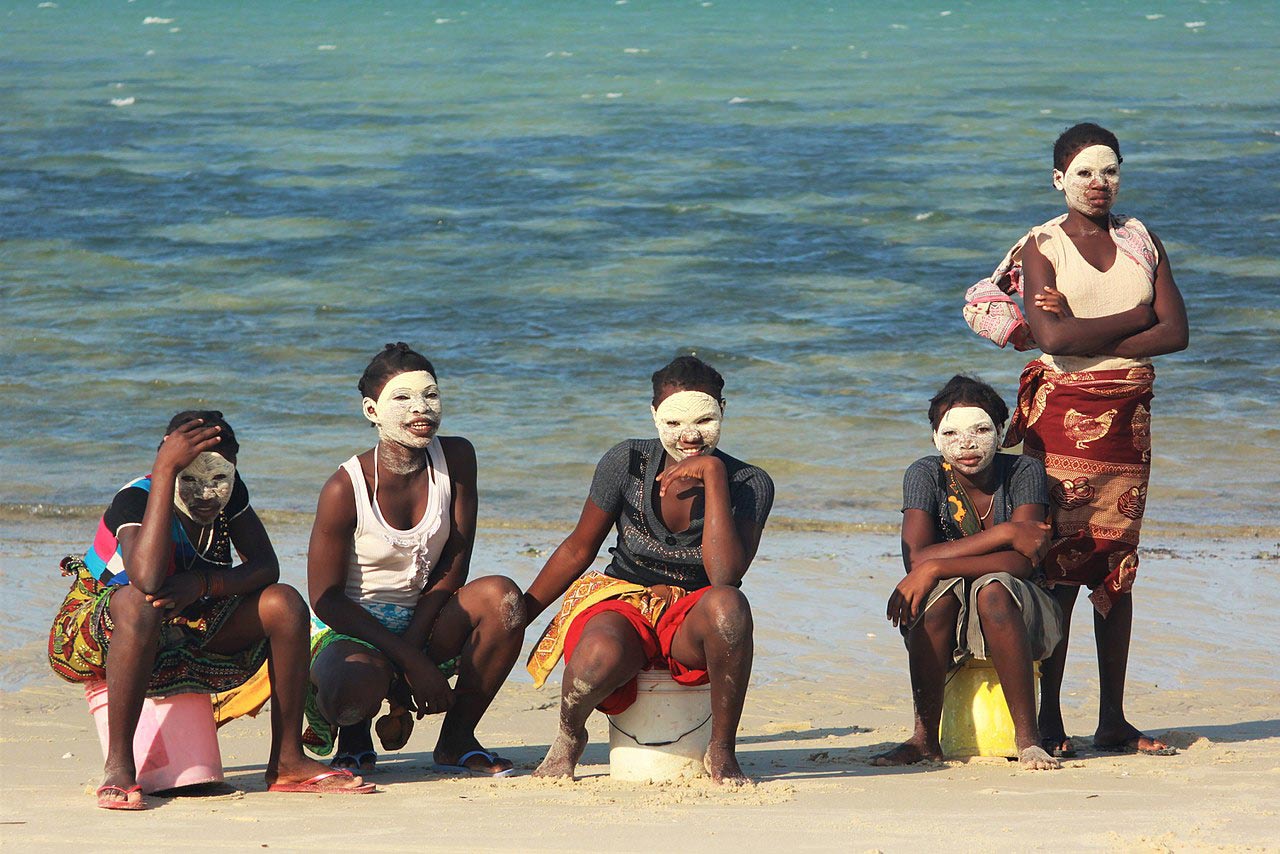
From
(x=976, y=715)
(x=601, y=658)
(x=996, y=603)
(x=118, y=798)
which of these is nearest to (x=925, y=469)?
(x=996, y=603)

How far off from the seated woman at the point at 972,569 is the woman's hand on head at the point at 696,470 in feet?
2.12

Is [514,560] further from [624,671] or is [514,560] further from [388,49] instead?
[388,49]

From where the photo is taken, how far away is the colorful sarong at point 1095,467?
205 inches

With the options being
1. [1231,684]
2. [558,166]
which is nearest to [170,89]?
[558,166]

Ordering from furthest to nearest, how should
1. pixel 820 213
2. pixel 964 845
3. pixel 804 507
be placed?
pixel 820 213 → pixel 804 507 → pixel 964 845

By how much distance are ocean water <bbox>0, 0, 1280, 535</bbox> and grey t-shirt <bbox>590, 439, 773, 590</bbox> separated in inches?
182

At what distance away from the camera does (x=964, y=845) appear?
3.83 metres

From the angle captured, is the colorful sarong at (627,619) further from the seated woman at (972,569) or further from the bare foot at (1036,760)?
the bare foot at (1036,760)

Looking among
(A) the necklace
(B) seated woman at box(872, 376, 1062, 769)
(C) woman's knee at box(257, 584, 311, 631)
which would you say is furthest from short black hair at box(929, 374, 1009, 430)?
(C) woman's knee at box(257, 584, 311, 631)

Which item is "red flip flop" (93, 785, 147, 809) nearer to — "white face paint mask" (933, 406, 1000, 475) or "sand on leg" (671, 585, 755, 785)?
"sand on leg" (671, 585, 755, 785)

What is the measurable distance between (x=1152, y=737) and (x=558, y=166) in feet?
61.0

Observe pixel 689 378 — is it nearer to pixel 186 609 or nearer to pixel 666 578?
pixel 666 578

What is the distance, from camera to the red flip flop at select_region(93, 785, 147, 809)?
428cm

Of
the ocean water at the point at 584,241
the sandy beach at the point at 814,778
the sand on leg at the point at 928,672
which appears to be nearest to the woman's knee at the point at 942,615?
the sand on leg at the point at 928,672
